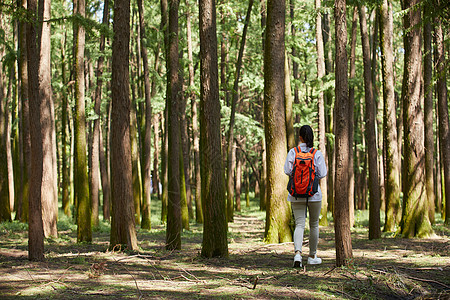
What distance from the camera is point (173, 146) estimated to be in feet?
35.3

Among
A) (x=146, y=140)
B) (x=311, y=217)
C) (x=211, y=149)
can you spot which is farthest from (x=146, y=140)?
(x=311, y=217)

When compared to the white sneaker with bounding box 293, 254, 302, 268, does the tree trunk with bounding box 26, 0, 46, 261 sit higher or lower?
higher

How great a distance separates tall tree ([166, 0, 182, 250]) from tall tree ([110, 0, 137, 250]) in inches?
35.9

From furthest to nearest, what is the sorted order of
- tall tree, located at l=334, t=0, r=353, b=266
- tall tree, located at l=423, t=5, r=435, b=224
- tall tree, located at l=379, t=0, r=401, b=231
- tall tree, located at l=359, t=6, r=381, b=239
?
1. tall tree, located at l=423, t=5, r=435, b=224
2. tall tree, located at l=379, t=0, r=401, b=231
3. tall tree, located at l=359, t=6, r=381, b=239
4. tall tree, located at l=334, t=0, r=353, b=266

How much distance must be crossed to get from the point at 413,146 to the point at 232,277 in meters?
7.21

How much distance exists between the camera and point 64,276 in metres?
6.75

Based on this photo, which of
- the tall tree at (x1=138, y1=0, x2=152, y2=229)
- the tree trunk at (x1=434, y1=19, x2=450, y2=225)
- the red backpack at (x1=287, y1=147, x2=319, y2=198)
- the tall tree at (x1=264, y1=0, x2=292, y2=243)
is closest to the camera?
the red backpack at (x1=287, y1=147, x2=319, y2=198)

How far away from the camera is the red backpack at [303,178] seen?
7.43m

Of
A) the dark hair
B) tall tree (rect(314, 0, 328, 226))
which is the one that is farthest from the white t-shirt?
tall tree (rect(314, 0, 328, 226))

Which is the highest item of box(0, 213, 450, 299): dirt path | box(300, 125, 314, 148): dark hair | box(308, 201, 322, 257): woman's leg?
box(300, 125, 314, 148): dark hair

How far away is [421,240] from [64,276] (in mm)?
8499

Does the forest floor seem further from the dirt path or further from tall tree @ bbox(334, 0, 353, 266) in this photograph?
tall tree @ bbox(334, 0, 353, 266)

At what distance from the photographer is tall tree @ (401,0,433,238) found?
1162 cm

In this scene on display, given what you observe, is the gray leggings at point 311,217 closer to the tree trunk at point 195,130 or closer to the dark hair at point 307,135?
the dark hair at point 307,135
